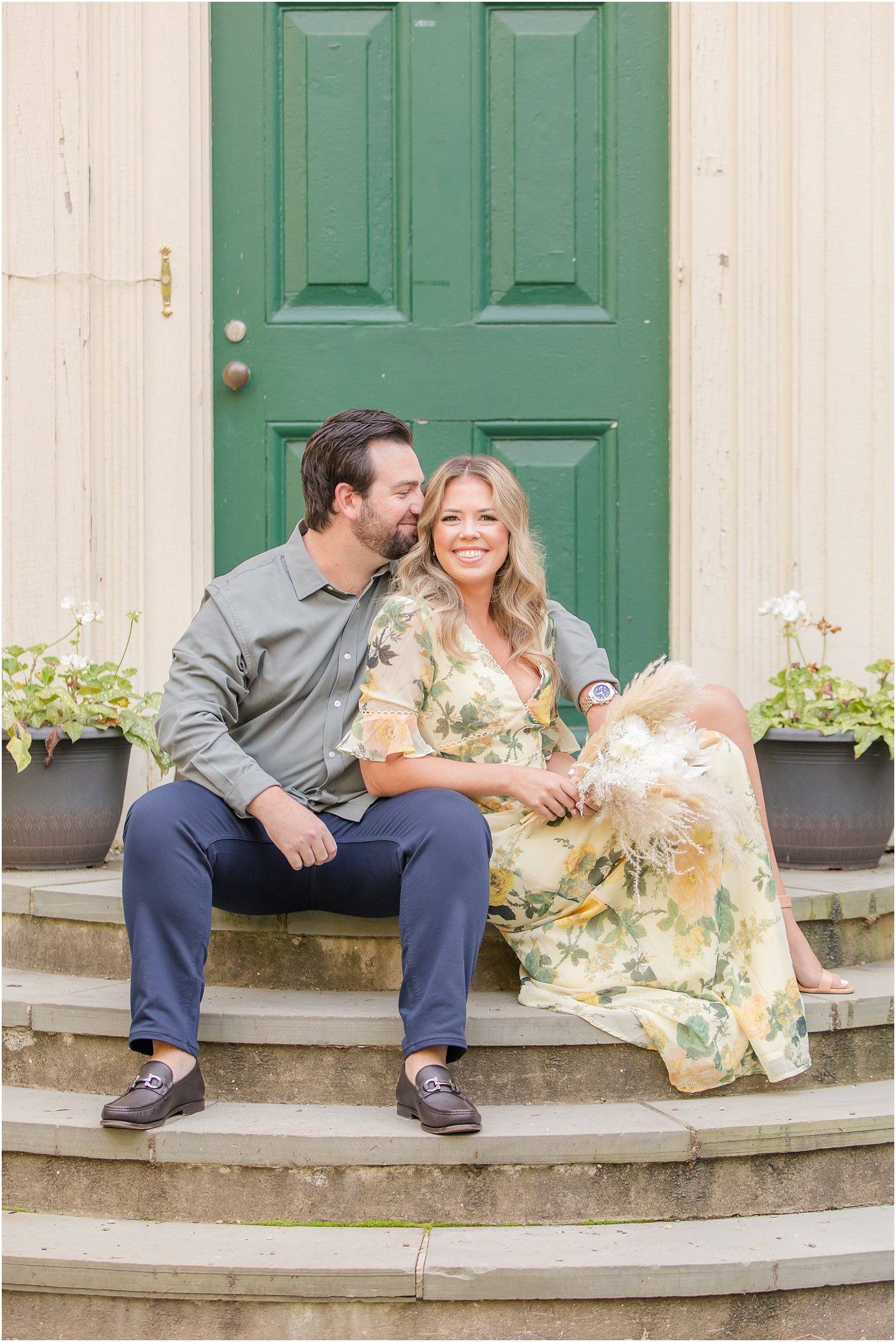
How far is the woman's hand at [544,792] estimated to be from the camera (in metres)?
2.43

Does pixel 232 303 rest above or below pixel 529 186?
below

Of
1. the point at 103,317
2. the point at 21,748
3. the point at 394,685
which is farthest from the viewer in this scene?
the point at 103,317

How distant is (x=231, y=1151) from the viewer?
87.4 inches

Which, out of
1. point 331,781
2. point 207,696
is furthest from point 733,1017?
point 207,696

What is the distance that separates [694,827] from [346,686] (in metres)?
0.81

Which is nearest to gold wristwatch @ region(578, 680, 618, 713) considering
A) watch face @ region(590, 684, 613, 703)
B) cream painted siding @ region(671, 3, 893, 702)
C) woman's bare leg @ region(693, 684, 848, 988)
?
watch face @ region(590, 684, 613, 703)

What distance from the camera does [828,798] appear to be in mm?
3275

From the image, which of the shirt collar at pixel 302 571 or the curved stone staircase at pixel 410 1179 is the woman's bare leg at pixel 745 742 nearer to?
the curved stone staircase at pixel 410 1179

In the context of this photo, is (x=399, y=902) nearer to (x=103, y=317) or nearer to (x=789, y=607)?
(x=789, y=607)

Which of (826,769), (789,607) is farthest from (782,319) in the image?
(826,769)

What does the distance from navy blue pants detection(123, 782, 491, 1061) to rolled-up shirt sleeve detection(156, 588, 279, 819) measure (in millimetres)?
63

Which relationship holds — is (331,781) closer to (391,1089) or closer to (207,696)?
(207,696)

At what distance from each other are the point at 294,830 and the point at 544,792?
19.5 inches

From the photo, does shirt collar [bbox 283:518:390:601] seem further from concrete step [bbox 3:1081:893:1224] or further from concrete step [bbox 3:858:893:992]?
concrete step [bbox 3:1081:893:1224]
